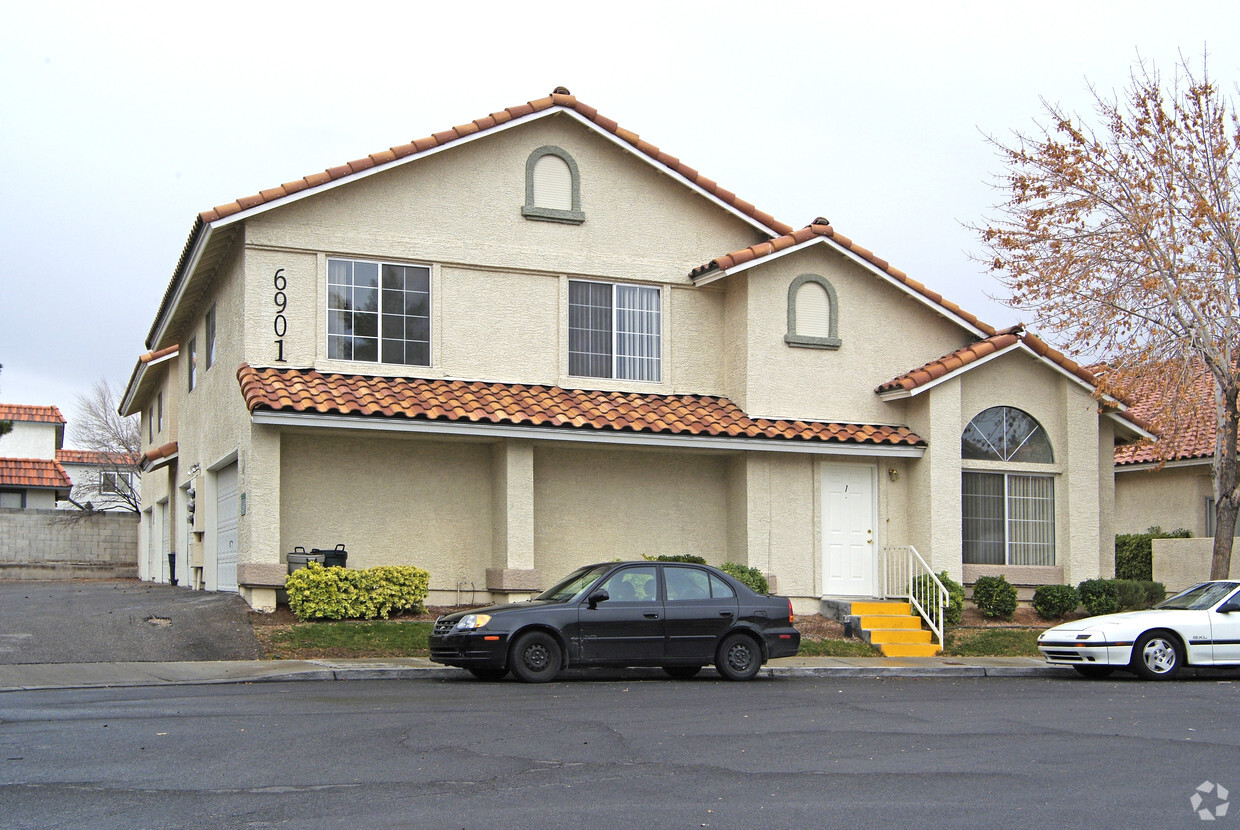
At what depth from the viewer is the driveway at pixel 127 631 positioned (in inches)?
596

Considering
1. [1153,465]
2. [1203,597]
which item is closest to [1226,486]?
[1203,597]

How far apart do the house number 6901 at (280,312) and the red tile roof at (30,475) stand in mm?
23361

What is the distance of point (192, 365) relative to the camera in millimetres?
24438

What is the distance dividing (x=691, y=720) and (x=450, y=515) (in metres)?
9.11

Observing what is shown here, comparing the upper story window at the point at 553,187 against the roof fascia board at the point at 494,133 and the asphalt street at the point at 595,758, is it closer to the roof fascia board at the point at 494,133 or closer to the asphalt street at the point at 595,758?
the roof fascia board at the point at 494,133

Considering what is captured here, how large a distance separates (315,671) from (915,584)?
9.96 m

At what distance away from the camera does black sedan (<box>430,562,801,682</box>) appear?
13.5 m

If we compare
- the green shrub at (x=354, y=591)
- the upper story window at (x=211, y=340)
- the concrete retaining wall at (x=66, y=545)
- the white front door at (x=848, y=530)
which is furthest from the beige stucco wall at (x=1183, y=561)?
the concrete retaining wall at (x=66, y=545)

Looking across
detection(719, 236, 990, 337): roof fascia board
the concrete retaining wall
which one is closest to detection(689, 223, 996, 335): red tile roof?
detection(719, 236, 990, 337): roof fascia board

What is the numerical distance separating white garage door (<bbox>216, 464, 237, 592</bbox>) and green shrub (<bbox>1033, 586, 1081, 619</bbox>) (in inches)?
501

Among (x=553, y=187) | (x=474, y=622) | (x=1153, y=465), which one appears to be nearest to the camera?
(x=474, y=622)

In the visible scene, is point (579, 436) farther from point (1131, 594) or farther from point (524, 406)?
point (1131, 594)

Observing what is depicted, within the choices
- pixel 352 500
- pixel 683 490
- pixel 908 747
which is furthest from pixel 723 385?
pixel 908 747

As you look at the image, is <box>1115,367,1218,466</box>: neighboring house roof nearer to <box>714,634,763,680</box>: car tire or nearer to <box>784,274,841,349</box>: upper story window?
<box>784,274,841,349</box>: upper story window
